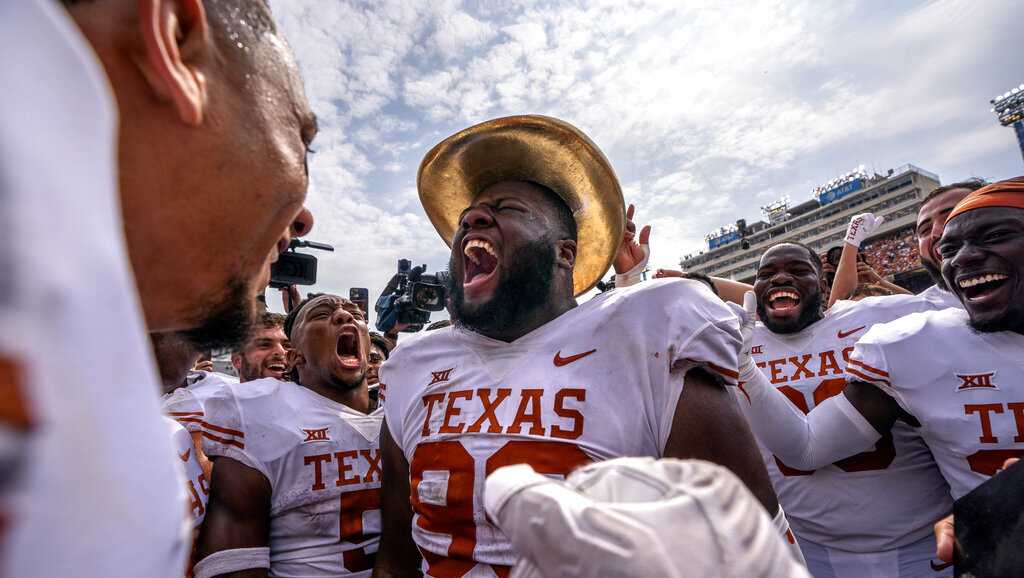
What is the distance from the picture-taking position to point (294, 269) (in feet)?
20.8

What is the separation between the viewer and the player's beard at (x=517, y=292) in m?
2.50

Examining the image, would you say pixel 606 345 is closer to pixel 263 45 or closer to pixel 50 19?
pixel 263 45

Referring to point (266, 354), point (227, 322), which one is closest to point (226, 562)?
point (227, 322)

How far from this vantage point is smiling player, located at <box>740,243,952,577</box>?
114 inches

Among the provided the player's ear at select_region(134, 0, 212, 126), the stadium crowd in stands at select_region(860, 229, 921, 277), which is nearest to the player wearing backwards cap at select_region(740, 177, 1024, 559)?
the player's ear at select_region(134, 0, 212, 126)

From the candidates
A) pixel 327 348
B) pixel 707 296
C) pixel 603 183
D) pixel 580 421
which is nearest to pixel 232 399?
pixel 327 348

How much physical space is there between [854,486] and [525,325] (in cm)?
220

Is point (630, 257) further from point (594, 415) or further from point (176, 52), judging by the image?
A: point (176, 52)

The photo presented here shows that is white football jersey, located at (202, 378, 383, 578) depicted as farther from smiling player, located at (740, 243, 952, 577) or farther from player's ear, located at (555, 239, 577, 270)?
smiling player, located at (740, 243, 952, 577)

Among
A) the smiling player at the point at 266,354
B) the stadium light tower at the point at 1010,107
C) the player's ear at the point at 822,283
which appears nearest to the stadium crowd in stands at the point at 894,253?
the stadium light tower at the point at 1010,107

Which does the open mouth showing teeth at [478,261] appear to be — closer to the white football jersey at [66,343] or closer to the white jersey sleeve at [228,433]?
the white jersey sleeve at [228,433]

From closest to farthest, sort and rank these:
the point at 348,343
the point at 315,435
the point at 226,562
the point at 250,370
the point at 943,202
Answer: the point at 226,562 < the point at 315,435 < the point at 348,343 < the point at 943,202 < the point at 250,370

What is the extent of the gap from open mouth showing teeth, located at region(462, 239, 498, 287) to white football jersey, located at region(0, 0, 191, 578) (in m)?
2.15

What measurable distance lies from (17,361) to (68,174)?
0.53 feet
